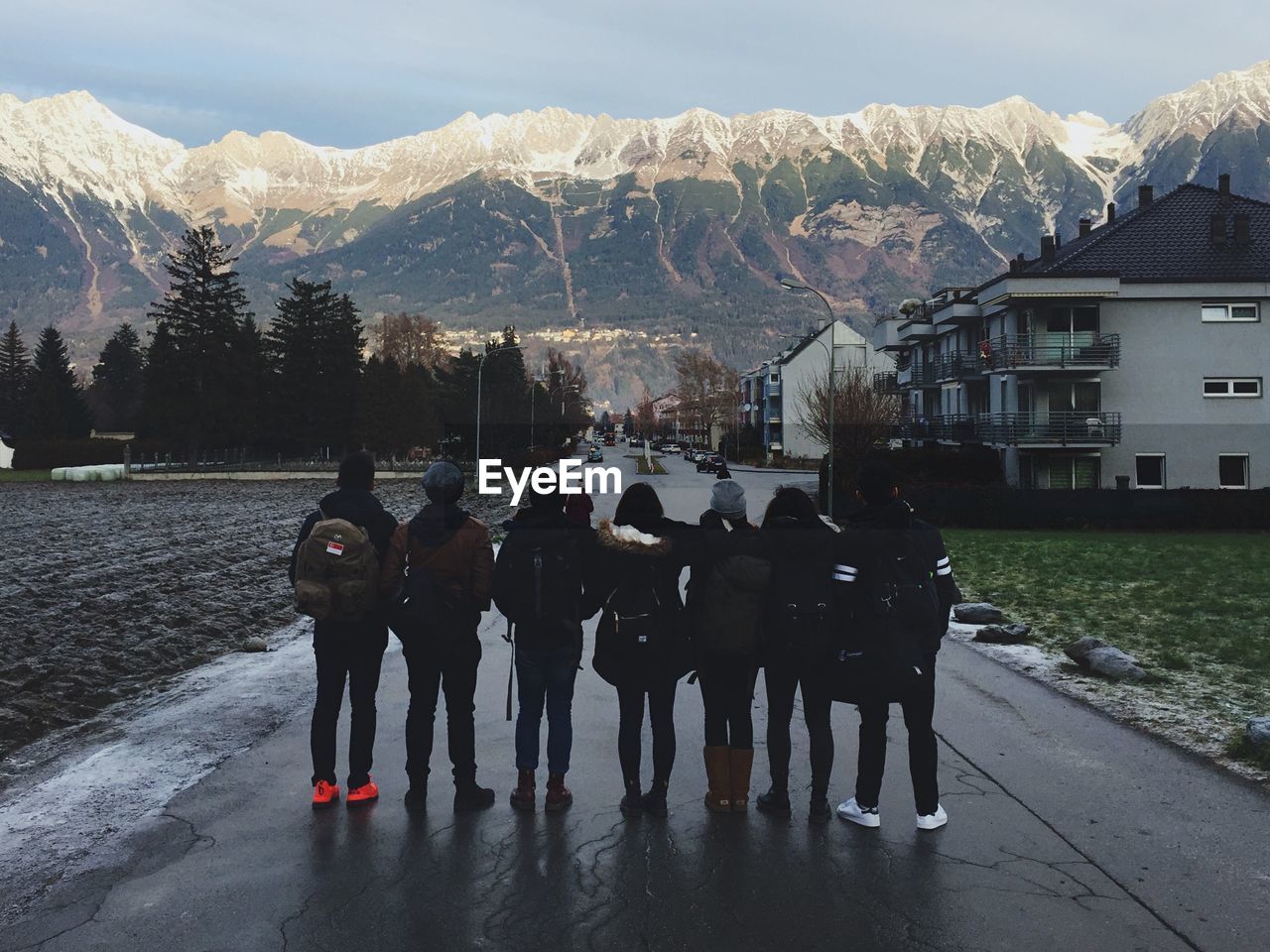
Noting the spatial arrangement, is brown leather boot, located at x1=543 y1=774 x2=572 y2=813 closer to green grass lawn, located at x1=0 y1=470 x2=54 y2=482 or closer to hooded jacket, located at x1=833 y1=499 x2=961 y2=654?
hooded jacket, located at x1=833 y1=499 x2=961 y2=654

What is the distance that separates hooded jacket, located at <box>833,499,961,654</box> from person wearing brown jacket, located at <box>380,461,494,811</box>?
2.12m

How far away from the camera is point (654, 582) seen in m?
6.30

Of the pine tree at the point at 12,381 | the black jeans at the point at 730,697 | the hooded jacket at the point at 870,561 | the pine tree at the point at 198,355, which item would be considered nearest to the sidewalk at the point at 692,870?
the black jeans at the point at 730,697

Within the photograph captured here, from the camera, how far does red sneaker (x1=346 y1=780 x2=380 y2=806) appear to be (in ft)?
21.3

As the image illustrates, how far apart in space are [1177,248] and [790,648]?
4211 cm

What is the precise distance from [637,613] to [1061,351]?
127ft

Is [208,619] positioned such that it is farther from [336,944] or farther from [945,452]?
[945,452]

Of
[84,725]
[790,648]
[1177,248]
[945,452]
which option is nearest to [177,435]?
[945,452]

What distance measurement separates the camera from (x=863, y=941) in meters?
4.64

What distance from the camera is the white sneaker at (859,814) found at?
611 cm

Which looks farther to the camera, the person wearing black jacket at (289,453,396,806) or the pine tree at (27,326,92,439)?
the pine tree at (27,326,92,439)

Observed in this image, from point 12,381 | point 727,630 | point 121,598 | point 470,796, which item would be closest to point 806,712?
point 727,630

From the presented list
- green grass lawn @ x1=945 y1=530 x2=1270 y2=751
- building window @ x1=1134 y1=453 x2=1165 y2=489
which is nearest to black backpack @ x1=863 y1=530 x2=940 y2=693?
green grass lawn @ x1=945 y1=530 x2=1270 y2=751

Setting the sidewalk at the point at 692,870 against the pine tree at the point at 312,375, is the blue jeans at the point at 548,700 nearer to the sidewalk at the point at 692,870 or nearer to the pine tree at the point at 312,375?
the sidewalk at the point at 692,870
